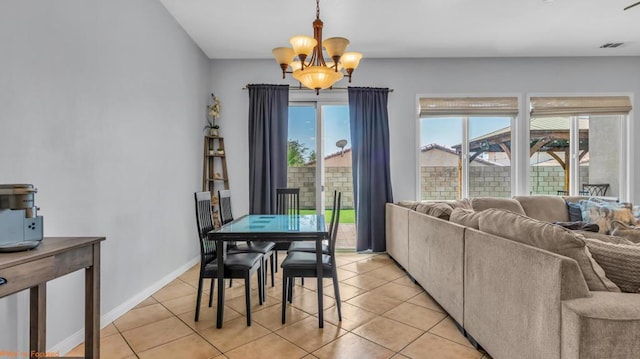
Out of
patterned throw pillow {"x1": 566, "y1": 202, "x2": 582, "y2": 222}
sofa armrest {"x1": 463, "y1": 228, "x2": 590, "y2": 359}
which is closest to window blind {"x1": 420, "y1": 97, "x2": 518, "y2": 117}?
patterned throw pillow {"x1": 566, "y1": 202, "x2": 582, "y2": 222}

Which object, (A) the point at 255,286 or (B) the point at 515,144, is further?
(B) the point at 515,144

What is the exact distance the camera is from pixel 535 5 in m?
3.16

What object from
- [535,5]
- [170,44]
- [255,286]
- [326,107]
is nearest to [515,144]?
[535,5]

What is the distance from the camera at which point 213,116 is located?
4.43m

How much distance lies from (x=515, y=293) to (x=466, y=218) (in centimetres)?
81

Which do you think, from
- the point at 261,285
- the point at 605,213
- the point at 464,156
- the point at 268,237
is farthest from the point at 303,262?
the point at 605,213

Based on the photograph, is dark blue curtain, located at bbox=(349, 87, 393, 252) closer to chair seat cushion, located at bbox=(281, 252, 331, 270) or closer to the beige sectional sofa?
the beige sectional sofa

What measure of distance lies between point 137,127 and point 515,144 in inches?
186

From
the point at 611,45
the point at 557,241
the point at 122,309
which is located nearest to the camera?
the point at 557,241

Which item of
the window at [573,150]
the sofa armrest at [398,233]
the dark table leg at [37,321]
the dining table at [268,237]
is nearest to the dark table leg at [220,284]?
the dining table at [268,237]

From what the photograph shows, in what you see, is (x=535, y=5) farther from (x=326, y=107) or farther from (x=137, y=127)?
(x=137, y=127)

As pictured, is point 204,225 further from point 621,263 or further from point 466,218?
point 621,263

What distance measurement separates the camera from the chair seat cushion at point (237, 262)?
2.35 m

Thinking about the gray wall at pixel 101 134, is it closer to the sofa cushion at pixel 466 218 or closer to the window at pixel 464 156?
the sofa cushion at pixel 466 218
